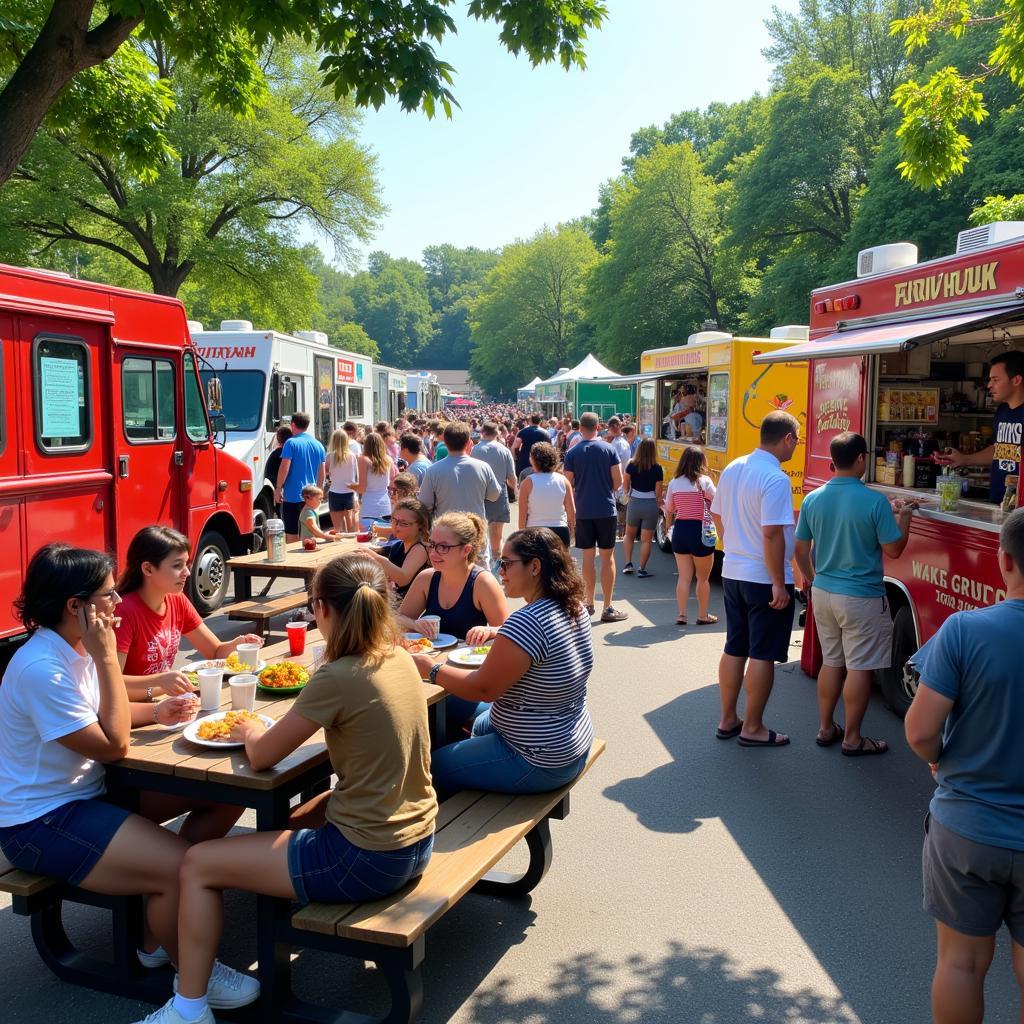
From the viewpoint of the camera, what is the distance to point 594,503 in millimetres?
9344

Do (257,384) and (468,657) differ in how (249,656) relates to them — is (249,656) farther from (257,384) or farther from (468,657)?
(257,384)

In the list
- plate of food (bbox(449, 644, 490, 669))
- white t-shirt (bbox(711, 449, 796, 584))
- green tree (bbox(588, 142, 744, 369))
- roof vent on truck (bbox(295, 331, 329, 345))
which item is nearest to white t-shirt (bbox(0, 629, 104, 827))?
plate of food (bbox(449, 644, 490, 669))

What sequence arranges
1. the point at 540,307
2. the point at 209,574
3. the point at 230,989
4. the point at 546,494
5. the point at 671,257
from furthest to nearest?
the point at 540,307 < the point at 671,257 < the point at 209,574 < the point at 546,494 < the point at 230,989

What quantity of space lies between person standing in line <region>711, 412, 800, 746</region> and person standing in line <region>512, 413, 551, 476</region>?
7.58 m

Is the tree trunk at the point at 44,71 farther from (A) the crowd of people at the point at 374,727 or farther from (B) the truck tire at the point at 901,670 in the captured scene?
(B) the truck tire at the point at 901,670

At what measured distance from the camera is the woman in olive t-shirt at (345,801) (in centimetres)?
286

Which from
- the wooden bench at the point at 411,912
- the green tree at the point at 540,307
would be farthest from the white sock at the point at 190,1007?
the green tree at the point at 540,307

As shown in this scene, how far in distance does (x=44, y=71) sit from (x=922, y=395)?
6.52m

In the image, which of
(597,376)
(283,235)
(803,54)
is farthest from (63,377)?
(803,54)

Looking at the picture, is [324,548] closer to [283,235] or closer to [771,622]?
[771,622]

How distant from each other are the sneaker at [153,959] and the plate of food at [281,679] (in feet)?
3.33

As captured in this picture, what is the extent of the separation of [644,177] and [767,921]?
40628 millimetres

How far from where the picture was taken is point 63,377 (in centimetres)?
666

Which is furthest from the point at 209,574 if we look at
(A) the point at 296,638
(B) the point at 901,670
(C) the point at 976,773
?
(C) the point at 976,773
